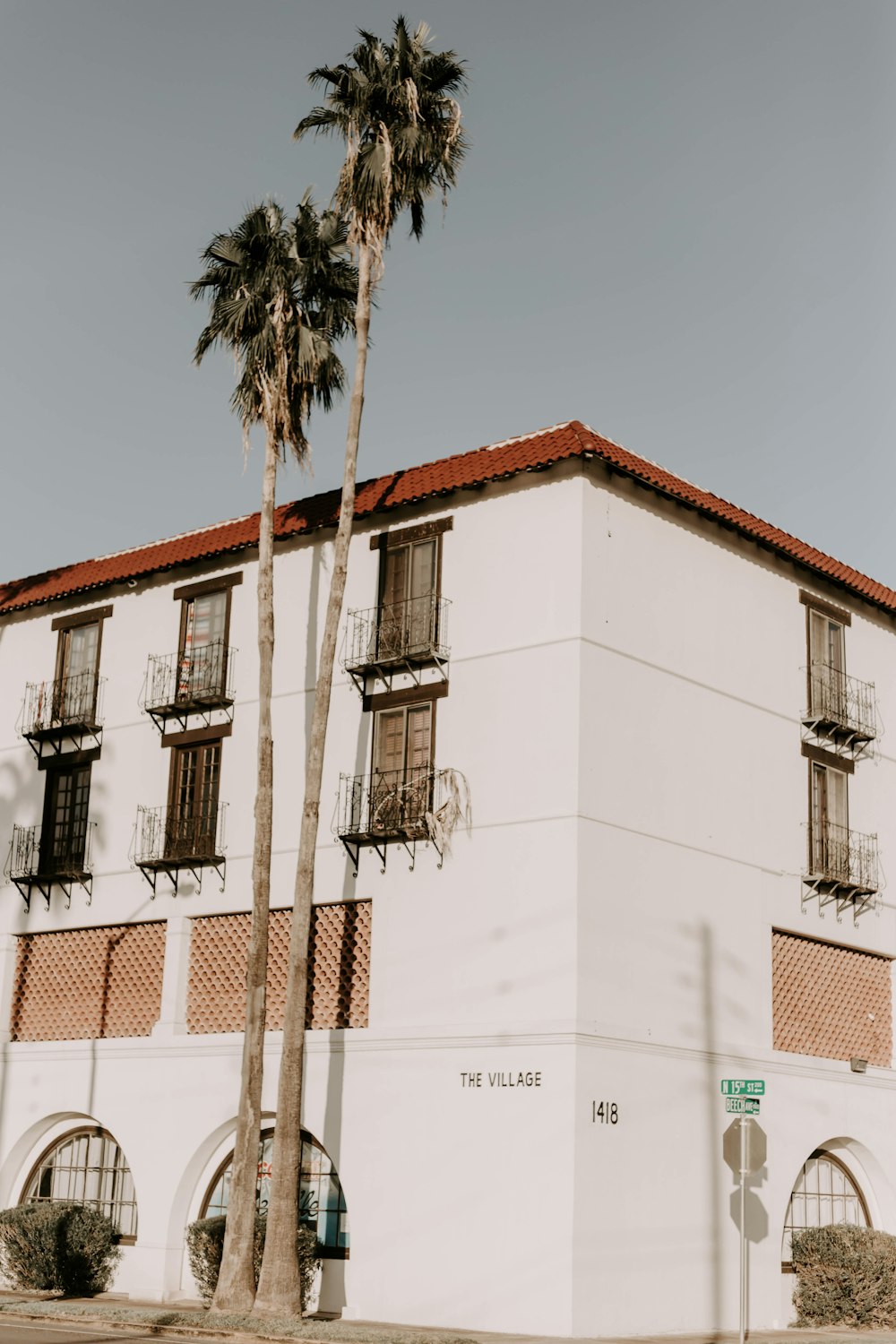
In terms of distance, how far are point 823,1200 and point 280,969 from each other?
11024mm

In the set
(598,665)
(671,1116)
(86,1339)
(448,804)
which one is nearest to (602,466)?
(598,665)

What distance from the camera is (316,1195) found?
98.3 ft

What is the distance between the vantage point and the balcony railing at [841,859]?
32.8 m

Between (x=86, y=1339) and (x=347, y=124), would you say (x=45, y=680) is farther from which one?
(x=86, y=1339)

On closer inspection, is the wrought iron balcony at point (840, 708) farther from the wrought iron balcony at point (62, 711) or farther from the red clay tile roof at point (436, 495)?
the wrought iron balcony at point (62, 711)

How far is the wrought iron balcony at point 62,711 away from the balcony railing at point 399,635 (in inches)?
286

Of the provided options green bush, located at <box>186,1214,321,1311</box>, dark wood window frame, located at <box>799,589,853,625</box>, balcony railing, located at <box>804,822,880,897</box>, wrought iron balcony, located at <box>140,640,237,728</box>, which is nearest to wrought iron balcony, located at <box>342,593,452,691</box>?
wrought iron balcony, located at <box>140,640,237,728</box>

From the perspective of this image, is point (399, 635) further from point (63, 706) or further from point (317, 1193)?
point (317, 1193)

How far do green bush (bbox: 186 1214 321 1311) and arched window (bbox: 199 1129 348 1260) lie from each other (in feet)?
0.82

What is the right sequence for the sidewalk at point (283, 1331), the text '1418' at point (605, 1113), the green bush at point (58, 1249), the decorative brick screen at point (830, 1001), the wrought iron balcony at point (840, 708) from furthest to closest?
1. the wrought iron balcony at point (840, 708)
2. the decorative brick screen at point (830, 1001)
3. the green bush at point (58, 1249)
4. the text '1418' at point (605, 1113)
5. the sidewalk at point (283, 1331)

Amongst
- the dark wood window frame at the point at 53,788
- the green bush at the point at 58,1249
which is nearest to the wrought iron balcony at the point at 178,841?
the dark wood window frame at the point at 53,788

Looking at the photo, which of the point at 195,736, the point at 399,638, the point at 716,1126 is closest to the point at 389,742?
the point at 399,638

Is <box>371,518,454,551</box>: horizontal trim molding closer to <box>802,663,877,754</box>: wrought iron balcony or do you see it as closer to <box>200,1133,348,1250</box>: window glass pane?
<box>802,663,877,754</box>: wrought iron balcony

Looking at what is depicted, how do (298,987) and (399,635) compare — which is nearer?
(298,987)
